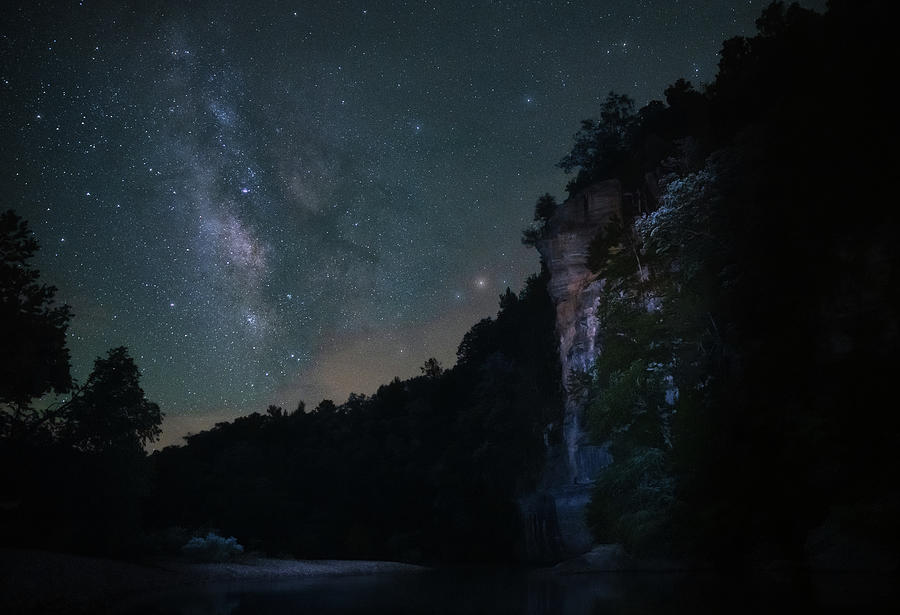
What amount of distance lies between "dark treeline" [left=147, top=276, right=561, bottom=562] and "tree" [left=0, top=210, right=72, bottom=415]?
30246mm

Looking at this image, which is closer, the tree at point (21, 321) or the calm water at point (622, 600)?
the calm water at point (622, 600)

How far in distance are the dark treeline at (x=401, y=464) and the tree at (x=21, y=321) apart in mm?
30246

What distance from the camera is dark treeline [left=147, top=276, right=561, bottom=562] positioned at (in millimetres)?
51094

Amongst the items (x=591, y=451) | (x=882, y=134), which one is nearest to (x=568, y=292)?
(x=591, y=451)

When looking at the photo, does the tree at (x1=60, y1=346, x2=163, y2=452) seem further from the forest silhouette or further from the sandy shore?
the sandy shore

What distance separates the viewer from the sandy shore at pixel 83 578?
13.2 meters

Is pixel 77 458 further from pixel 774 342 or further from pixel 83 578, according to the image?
pixel 774 342

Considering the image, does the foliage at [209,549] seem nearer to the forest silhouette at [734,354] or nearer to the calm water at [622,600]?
the forest silhouette at [734,354]

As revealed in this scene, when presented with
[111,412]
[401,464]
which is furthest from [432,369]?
[111,412]

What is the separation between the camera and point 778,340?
19.5 m

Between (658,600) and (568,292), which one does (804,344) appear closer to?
(658,600)

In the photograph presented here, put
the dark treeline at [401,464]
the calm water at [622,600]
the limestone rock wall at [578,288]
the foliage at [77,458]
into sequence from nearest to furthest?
the calm water at [622,600] → the foliage at [77,458] → the limestone rock wall at [578,288] → the dark treeline at [401,464]

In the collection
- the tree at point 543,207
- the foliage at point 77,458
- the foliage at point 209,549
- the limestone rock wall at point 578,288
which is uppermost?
the tree at point 543,207

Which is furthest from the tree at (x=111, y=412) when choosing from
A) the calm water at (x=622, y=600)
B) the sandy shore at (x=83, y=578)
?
the calm water at (x=622, y=600)
